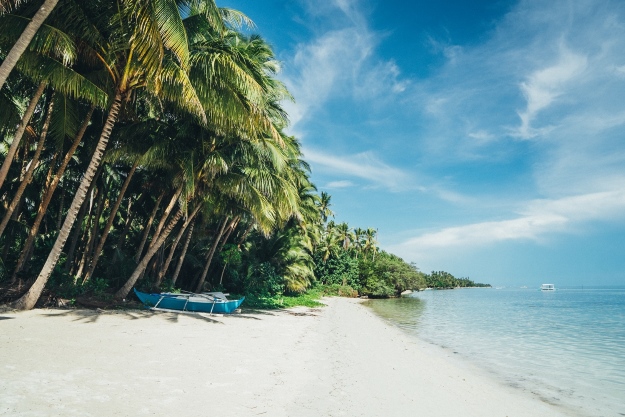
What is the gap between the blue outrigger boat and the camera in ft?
41.6

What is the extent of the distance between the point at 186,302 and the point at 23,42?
8.97 meters

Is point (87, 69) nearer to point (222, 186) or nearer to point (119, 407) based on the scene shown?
point (222, 186)

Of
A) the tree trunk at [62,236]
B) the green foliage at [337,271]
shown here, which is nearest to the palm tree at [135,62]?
the tree trunk at [62,236]

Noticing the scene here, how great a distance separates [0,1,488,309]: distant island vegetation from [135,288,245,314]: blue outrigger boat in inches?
39.0

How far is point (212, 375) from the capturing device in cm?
533

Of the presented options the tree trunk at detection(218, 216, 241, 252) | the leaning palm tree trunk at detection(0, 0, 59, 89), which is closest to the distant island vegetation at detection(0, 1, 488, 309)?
the leaning palm tree trunk at detection(0, 0, 59, 89)

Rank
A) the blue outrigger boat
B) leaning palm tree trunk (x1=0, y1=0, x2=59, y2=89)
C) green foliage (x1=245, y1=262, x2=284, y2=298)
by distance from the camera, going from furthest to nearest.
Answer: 1. green foliage (x1=245, y1=262, x2=284, y2=298)
2. the blue outrigger boat
3. leaning palm tree trunk (x1=0, y1=0, x2=59, y2=89)

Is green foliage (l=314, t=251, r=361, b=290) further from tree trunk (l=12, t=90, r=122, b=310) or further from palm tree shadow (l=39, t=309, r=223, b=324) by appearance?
tree trunk (l=12, t=90, r=122, b=310)

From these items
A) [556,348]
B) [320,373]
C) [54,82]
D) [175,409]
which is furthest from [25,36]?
[556,348]

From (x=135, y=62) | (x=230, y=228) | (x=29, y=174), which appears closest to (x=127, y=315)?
(x=29, y=174)

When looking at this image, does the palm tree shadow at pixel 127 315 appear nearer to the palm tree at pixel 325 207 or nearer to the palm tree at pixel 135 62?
the palm tree at pixel 135 62

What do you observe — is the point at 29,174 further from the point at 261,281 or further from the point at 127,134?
the point at 261,281

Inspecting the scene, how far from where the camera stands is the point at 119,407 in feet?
12.2

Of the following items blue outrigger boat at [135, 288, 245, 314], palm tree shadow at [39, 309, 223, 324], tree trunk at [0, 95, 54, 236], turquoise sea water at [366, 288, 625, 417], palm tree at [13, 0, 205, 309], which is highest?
palm tree at [13, 0, 205, 309]
